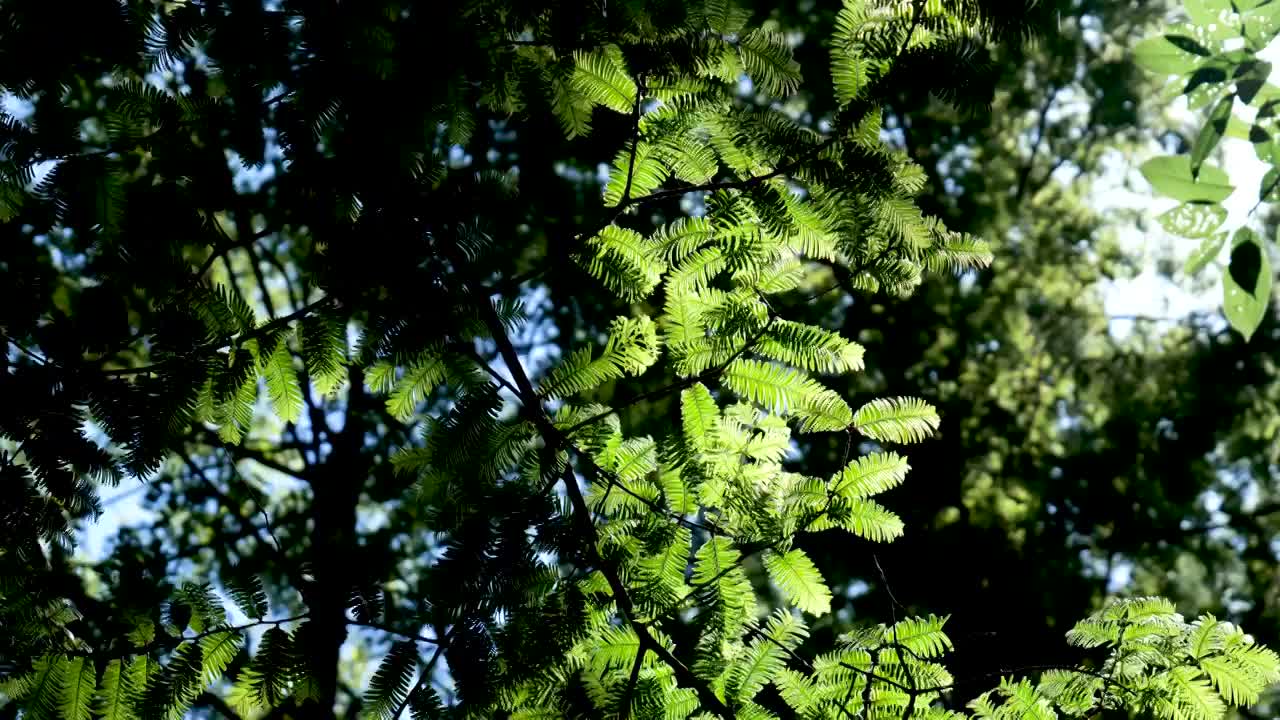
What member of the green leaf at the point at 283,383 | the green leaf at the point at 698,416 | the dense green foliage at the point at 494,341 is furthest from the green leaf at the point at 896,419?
the green leaf at the point at 283,383

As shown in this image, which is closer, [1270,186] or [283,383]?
[1270,186]

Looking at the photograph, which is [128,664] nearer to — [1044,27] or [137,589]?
[137,589]

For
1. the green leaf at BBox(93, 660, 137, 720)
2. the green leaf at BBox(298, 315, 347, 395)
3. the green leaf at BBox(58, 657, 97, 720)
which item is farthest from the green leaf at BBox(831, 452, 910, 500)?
the green leaf at BBox(58, 657, 97, 720)

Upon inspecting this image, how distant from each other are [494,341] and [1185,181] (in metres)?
1.41

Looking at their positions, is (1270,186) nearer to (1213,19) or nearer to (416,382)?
(1213,19)

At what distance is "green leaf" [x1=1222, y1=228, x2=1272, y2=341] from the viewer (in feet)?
4.22

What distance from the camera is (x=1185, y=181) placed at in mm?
1345

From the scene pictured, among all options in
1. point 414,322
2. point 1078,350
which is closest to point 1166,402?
point 1078,350

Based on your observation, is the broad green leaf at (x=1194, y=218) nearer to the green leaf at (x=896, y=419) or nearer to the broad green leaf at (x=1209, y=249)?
the broad green leaf at (x=1209, y=249)

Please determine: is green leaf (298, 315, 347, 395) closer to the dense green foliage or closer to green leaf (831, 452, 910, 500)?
the dense green foliage

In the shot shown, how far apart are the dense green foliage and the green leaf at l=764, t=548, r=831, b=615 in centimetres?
1

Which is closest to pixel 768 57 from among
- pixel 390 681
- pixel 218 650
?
pixel 390 681

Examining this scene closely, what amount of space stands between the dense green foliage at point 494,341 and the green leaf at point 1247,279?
0.50 metres

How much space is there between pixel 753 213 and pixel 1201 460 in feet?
32.8
